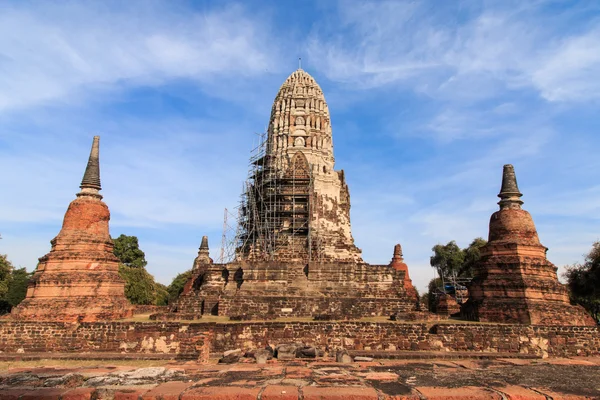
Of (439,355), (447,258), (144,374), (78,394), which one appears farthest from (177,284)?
(78,394)

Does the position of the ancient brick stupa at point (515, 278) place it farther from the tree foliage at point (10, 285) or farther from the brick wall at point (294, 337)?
the tree foliage at point (10, 285)

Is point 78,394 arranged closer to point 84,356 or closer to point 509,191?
point 84,356

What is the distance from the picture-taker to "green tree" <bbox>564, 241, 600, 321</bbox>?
2600 centimetres

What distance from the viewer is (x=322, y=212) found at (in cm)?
2753

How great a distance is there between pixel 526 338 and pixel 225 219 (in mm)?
20880

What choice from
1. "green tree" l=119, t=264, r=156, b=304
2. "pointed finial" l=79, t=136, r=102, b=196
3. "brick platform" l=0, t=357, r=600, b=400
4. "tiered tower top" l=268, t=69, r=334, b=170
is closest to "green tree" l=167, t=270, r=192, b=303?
"green tree" l=119, t=264, r=156, b=304

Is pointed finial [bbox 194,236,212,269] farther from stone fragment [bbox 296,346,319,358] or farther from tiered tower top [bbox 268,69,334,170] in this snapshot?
stone fragment [bbox 296,346,319,358]

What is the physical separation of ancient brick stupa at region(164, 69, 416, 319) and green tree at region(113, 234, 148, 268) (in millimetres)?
17531

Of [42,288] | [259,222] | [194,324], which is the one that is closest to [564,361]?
[194,324]

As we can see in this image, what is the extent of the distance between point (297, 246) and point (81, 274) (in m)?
12.9

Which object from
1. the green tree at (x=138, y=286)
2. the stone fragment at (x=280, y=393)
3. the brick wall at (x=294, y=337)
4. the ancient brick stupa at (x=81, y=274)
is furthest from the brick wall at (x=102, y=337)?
the green tree at (x=138, y=286)

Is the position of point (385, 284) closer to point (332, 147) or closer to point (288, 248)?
point (288, 248)

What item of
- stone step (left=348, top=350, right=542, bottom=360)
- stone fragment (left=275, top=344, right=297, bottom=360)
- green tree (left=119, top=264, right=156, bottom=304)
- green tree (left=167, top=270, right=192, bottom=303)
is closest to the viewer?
stone fragment (left=275, top=344, right=297, bottom=360)

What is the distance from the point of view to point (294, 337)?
540 inches
